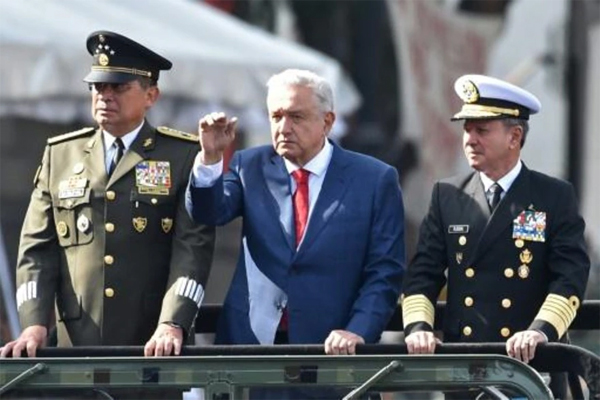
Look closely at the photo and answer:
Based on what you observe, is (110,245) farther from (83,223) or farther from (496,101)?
(496,101)

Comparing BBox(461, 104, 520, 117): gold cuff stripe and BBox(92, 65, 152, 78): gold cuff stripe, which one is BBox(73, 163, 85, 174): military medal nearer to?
BBox(92, 65, 152, 78): gold cuff stripe

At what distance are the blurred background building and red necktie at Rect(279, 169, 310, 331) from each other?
369 cm

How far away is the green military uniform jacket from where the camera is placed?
754 centimetres

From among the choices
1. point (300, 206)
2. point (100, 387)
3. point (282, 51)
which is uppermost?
point (282, 51)

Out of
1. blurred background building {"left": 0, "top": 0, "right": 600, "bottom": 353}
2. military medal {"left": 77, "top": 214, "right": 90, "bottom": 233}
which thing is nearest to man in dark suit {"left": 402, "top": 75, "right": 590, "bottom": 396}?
military medal {"left": 77, "top": 214, "right": 90, "bottom": 233}

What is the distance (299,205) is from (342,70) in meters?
15.3

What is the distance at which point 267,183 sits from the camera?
7.57m

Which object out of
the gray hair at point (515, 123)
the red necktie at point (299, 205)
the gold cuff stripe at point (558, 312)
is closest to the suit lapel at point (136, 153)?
the red necktie at point (299, 205)

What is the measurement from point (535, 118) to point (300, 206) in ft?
53.7

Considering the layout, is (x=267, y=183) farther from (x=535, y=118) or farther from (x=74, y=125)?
(x=535, y=118)

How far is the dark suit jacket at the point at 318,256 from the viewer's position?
7434 mm

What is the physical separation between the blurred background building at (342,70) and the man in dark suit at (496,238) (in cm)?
346

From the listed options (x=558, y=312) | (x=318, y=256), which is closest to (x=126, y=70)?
(x=318, y=256)

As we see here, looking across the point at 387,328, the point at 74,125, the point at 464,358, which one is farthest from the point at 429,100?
the point at 464,358
